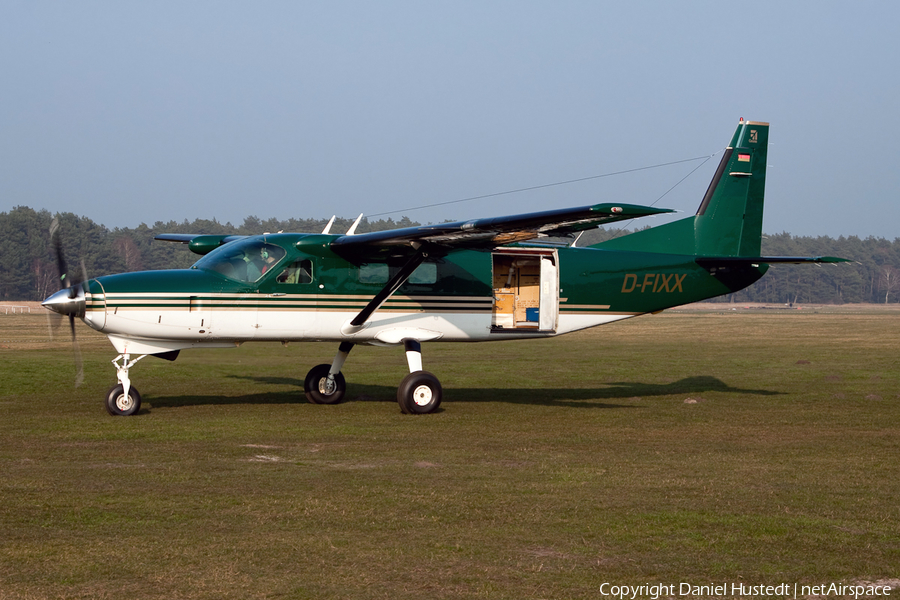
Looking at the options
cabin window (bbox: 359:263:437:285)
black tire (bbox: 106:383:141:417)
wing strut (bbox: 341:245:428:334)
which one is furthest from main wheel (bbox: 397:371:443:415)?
black tire (bbox: 106:383:141:417)

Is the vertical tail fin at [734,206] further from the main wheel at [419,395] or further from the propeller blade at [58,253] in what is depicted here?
the propeller blade at [58,253]

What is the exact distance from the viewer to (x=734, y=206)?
1894 centimetres

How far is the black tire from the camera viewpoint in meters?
14.2

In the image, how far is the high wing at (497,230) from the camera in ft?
40.3

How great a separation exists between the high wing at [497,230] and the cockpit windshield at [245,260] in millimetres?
1120

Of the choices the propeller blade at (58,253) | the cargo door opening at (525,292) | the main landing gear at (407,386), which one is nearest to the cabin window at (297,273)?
the main landing gear at (407,386)

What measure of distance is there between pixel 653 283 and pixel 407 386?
6.03 meters

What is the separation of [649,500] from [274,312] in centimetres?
876

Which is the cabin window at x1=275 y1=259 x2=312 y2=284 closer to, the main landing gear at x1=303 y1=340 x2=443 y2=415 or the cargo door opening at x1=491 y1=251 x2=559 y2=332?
the main landing gear at x1=303 y1=340 x2=443 y2=415

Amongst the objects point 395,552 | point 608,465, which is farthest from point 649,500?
point 395,552

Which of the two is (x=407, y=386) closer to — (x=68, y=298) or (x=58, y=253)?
(x=68, y=298)

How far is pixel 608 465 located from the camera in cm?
1018

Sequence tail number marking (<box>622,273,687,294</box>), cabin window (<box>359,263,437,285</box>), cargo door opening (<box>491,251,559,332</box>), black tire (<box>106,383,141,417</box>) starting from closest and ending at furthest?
black tire (<box>106,383,141,417</box>) < cabin window (<box>359,263,437,285</box>) < cargo door opening (<box>491,251,559,332</box>) < tail number marking (<box>622,273,687,294</box>)

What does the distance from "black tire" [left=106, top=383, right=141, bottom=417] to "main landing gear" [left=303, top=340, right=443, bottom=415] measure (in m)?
3.50
